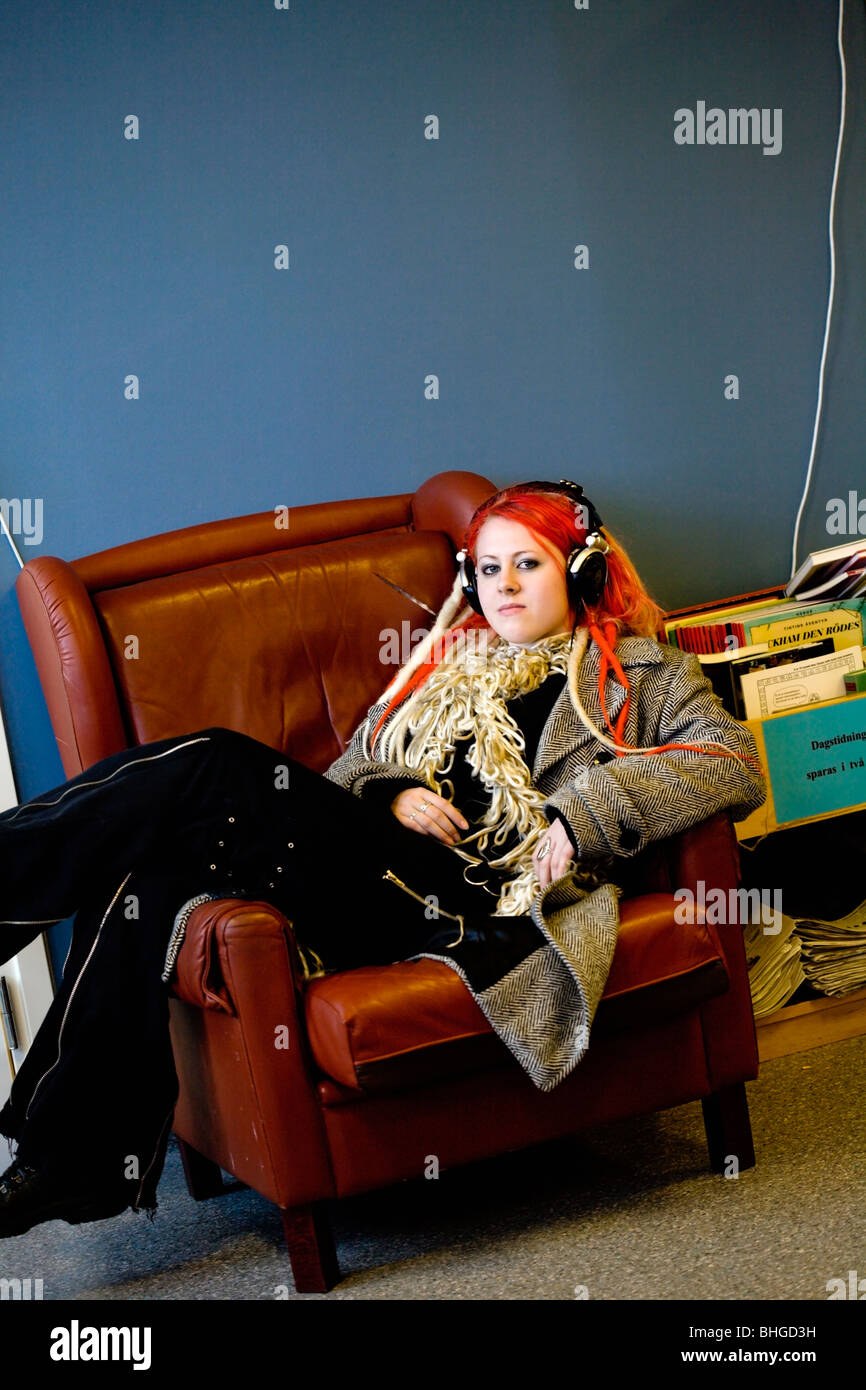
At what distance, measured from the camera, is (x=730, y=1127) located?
2.03 meters

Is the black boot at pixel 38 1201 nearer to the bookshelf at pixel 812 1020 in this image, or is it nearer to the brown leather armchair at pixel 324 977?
the brown leather armchair at pixel 324 977

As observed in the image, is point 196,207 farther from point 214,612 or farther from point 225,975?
point 225,975

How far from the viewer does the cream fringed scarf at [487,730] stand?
2166 mm

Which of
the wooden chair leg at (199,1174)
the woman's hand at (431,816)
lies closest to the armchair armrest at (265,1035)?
the woman's hand at (431,816)

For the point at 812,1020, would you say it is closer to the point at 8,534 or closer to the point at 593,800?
the point at 593,800

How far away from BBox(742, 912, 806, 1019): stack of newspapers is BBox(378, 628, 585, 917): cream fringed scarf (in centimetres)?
58

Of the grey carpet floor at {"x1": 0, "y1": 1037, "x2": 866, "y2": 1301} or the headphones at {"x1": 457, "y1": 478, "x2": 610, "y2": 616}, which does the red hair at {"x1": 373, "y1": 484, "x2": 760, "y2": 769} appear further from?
the grey carpet floor at {"x1": 0, "y1": 1037, "x2": 866, "y2": 1301}

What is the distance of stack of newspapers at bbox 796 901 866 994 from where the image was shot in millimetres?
2510

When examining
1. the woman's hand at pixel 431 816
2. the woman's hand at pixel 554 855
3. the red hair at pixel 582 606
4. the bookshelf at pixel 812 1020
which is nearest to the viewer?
the woman's hand at pixel 554 855

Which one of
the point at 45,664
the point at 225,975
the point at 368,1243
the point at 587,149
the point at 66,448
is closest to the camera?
the point at 225,975

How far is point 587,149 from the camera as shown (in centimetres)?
286

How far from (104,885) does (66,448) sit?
101 centimetres

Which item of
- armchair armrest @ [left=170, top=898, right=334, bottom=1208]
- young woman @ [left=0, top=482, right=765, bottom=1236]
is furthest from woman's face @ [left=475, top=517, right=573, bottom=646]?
armchair armrest @ [left=170, top=898, right=334, bottom=1208]

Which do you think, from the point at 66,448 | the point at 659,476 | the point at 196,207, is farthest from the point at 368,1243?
the point at 196,207
